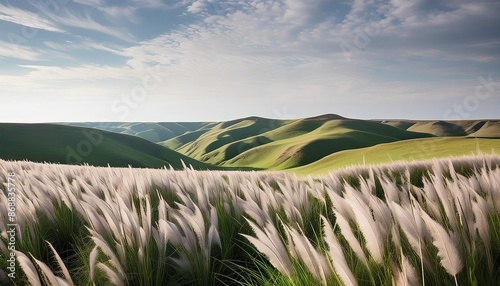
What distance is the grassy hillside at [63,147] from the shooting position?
64.7 meters

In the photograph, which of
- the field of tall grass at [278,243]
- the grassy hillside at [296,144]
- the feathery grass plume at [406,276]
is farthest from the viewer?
the grassy hillside at [296,144]

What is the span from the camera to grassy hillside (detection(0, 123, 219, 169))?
6469cm

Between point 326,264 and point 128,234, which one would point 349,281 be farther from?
point 128,234

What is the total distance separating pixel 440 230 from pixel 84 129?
4027 inches

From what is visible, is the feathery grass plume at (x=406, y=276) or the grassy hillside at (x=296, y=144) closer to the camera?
the feathery grass plume at (x=406, y=276)

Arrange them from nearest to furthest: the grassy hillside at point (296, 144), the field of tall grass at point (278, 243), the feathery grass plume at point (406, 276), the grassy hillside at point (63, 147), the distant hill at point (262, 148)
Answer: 1. the feathery grass plume at point (406, 276)
2. the field of tall grass at point (278, 243)
3. the distant hill at point (262, 148)
4. the grassy hillside at point (63, 147)
5. the grassy hillside at point (296, 144)

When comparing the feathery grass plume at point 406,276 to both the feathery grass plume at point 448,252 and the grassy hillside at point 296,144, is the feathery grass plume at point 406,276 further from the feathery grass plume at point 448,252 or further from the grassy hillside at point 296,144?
the grassy hillside at point 296,144

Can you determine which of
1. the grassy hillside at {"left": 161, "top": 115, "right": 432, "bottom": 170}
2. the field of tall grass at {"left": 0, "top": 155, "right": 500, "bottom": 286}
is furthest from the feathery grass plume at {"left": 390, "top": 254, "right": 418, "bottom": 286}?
the grassy hillside at {"left": 161, "top": 115, "right": 432, "bottom": 170}

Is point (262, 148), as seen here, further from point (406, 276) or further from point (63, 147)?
point (406, 276)

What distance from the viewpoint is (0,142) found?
6638cm

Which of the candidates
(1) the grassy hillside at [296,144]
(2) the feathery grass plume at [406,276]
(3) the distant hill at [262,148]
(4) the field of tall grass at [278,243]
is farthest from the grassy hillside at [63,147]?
(2) the feathery grass plume at [406,276]

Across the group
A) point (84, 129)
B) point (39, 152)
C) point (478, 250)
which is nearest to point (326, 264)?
point (478, 250)

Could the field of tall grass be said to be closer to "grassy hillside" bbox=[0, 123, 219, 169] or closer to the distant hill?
the distant hill

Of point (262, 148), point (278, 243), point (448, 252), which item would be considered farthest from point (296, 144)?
point (448, 252)
